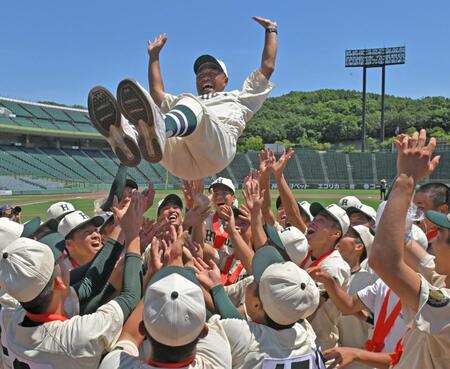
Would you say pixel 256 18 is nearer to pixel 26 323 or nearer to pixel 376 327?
pixel 376 327

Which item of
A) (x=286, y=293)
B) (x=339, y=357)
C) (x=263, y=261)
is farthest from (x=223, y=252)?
(x=286, y=293)

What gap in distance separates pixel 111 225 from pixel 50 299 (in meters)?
1.96

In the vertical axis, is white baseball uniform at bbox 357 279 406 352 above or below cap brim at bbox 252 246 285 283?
below

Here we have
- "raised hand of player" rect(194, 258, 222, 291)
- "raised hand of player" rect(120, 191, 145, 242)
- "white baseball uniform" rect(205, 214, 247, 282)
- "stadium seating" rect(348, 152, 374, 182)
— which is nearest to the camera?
"raised hand of player" rect(194, 258, 222, 291)

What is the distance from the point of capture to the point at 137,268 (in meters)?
2.96

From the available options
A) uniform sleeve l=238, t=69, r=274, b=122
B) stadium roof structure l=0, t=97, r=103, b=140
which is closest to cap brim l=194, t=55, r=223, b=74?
uniform sleeve l=238, t=69, r=274, b=122

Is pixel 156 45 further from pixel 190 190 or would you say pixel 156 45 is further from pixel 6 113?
pixel 6 113

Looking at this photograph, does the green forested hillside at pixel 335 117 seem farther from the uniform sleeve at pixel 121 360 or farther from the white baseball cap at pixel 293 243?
the uniform sleeve at pixel 121 360

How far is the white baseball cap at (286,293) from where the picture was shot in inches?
94.7

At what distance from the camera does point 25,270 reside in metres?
2.35

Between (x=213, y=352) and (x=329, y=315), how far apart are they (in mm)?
1546

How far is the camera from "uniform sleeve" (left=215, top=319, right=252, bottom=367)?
2.51 metres

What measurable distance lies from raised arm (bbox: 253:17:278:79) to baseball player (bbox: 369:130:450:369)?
3.38 meters

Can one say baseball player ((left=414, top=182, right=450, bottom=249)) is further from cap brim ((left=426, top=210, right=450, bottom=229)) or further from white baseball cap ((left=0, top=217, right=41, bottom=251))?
white baseball cap ((left=0, top=217, right=41, bottom=251))
